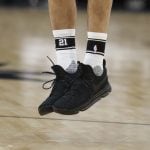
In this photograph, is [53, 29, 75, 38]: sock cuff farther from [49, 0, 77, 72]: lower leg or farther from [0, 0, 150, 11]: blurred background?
[0, 0, 150, 11]: blurred background

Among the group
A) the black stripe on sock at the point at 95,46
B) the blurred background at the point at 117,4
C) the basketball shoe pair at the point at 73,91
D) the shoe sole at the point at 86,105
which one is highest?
the black stripe on sock at the point at 95,46

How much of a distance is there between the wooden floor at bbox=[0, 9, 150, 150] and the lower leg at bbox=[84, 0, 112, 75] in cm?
20

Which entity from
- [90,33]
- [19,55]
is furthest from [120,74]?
[90,33]

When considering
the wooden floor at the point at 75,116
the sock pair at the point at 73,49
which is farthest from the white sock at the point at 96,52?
the wooden floor at the point at 75,116

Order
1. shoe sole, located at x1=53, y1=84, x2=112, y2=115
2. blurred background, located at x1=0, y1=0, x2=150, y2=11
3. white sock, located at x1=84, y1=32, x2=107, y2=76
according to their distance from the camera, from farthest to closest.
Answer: blurred background, located at x1=0, y1=0, x2=150, y2=11, white sock, located at x1=84, y1=32, x2=107, y2=76, shoe sole, located at x1=53, y1=84, x2=112, y2=115

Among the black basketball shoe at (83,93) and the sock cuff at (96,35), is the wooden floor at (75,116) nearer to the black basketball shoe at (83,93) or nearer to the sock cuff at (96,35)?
the black basketball shoe at (83,93)

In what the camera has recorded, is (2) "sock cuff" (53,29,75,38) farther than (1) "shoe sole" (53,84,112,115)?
Yes

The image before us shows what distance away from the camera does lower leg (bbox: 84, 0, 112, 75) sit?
1.65 m

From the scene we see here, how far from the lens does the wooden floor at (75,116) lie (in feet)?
5.37

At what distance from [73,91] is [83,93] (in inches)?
1.2

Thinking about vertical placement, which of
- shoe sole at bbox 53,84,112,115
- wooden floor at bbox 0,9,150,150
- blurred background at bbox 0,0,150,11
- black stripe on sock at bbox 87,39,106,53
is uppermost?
black stripe on sock at bbox 87,39,106,53

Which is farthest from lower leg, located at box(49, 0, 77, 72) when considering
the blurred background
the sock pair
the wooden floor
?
the blurred background

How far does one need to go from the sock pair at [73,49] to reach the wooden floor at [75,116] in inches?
7.7

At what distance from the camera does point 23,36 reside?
5305 millimetres
